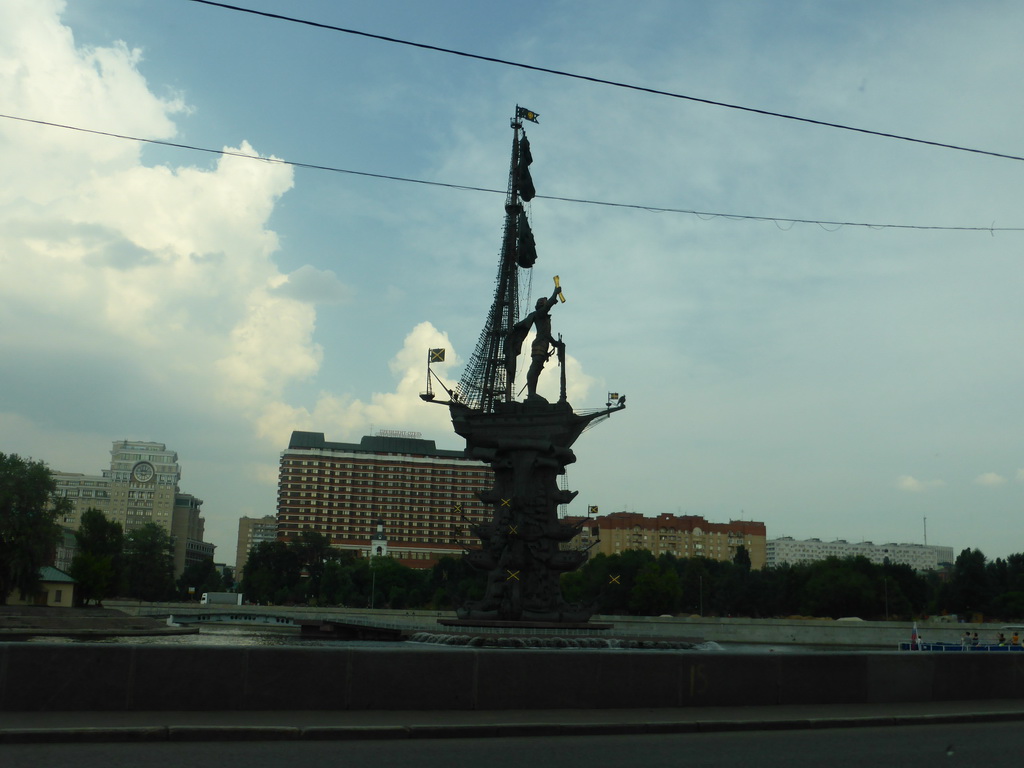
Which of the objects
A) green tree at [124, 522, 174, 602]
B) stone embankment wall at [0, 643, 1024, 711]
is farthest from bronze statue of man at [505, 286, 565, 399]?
green tree at [124, 522, 174, 602]

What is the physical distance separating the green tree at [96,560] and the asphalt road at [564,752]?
104 metres

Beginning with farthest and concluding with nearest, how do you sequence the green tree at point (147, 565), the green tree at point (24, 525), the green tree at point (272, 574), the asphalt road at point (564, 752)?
1. the green tree at point (272, 574)
2. the green tree at point (147, 565)
3. the green tree at point (24, 525)
4. the asphalt road at point (564, 752)

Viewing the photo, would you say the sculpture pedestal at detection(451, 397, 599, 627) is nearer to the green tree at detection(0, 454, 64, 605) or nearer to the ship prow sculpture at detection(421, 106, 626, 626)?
the ship prow sculpture at detection(421, 106, 626, 626)

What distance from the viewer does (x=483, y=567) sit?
50.9 metres

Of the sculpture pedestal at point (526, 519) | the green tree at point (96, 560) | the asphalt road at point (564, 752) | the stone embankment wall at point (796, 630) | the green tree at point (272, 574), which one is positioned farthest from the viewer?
the green tree at point (272, 574)

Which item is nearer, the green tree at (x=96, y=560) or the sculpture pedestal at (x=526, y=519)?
the sculpture pedestal at (x=526, y=519)

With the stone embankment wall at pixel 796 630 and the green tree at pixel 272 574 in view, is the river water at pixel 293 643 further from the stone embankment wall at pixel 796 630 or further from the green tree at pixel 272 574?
the green tree at pixel 272 574

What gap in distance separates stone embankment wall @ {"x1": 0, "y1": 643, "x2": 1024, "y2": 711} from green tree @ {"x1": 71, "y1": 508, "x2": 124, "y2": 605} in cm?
10126

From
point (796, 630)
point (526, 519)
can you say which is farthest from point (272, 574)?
point (526, 519)

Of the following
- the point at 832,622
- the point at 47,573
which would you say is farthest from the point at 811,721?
the point at 47,573

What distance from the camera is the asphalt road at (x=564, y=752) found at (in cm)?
1096

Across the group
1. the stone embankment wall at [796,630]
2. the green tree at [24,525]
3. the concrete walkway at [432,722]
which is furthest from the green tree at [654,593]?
the concrete walkway at [432,722]

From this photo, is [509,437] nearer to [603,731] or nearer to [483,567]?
[483,567]

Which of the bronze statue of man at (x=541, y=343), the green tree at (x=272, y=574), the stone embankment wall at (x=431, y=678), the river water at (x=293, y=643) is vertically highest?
the bronze statue of man at (x=541, y=343)
